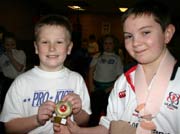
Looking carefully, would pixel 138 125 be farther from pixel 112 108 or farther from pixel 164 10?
pixel 164 10

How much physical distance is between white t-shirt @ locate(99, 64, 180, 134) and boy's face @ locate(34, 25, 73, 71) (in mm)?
432

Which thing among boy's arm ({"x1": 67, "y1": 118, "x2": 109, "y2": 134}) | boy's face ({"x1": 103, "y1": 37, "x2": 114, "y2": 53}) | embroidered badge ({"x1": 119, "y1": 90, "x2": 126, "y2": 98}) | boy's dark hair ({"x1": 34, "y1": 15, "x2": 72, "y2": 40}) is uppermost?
boy's dark hair ({"x1": 34, "y1": 15, "x2": 72, "y2": 40})

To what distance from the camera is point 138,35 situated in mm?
1417

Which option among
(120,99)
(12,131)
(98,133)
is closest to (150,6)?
(120,99)

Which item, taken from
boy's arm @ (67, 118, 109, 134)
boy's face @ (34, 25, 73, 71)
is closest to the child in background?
boy's face @ (34, 25, 73, 71)

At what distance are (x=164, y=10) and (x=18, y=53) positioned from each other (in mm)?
3706

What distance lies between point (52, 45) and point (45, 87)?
0.28m

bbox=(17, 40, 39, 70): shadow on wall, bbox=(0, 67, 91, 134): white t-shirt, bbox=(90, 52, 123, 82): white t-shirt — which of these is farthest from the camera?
bbox=(17, 40, 39, 70): shadow on wall

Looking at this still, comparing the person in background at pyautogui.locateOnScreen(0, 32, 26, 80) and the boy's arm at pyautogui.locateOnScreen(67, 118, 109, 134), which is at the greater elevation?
the person in background at pyautogui.locateOnScreen(0, 32, 26, 80)

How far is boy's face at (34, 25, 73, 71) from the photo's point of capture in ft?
5.68

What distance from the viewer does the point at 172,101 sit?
138 centimetres

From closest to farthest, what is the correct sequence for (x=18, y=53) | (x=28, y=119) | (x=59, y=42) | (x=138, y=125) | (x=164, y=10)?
(x=138, y=125) < (x=164, y=10) < (x=28, y=119) < (x=59, y=42) < (x=18, y=53)

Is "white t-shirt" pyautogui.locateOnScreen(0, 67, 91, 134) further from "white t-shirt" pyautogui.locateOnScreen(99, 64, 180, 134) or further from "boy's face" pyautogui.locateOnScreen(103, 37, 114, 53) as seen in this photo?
"boy's face" pyautogui.locateOnScreen(103, 37, 114, 53)

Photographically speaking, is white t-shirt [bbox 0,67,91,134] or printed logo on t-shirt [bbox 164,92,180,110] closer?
printed logo on t-shirt [bbox 164,92,180,110]
